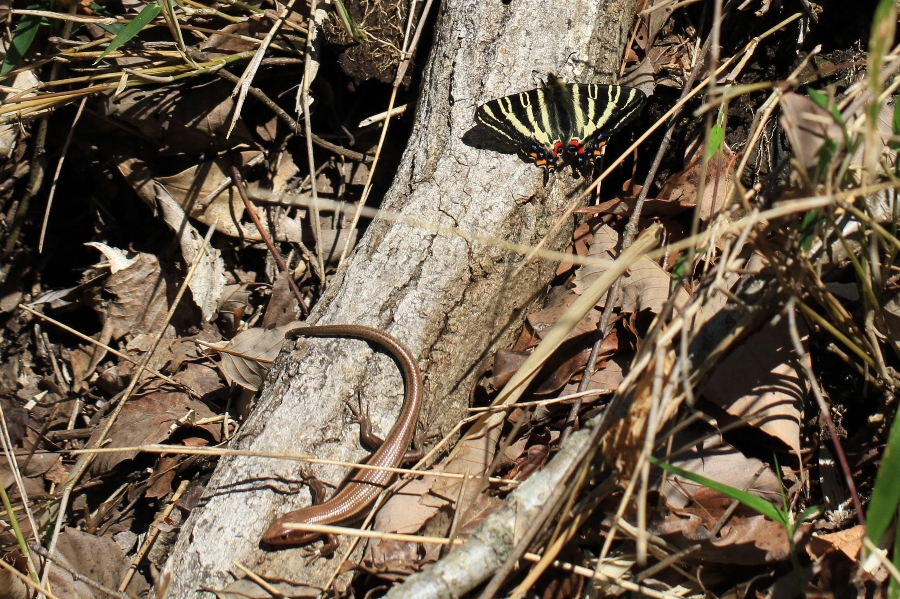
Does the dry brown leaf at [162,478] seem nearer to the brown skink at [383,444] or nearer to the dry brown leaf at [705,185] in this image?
the brown skink at [383,444]

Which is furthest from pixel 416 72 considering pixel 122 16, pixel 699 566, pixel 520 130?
pixel 699 566

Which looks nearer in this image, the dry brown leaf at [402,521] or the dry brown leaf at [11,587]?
the dry brown leaf at [402,521]

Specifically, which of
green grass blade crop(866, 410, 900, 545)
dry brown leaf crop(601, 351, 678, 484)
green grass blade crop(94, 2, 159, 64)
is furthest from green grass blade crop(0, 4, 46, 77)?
green grass blade crop(866, 410, 900, 545)

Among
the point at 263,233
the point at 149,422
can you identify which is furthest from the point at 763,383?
the point at 149,422

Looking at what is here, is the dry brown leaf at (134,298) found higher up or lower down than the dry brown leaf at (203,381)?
higher up

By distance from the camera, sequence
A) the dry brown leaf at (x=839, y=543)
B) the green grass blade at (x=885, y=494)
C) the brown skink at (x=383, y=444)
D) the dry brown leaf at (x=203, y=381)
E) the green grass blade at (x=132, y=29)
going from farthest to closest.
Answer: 1. the dry brown leaf at (x=203, y=381)
2. the green grass blade at (x=132, y=29)
3. the brown skink at (x=383, y=444)
4. the dry brown leaf at (x=839, y=543)
5. the green grass blade at (x=885, y=494)

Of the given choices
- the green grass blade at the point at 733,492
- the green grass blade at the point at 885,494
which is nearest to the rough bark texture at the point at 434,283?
the green grass blade at the point at 733,492

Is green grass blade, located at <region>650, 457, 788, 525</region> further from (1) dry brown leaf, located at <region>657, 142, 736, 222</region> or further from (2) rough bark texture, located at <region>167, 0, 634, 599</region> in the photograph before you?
(1) dry brown leaf, located at <region>657, 142, 736, 222</region>
